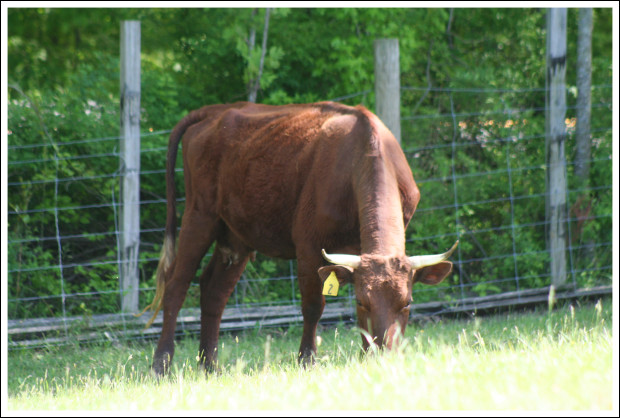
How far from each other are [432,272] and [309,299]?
3.26 feet

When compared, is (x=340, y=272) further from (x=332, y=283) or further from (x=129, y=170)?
(x=129, y=170)

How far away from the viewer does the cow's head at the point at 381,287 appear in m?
3.84

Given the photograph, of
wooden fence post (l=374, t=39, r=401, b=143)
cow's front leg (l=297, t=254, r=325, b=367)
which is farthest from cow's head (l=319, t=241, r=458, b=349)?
wooden fence post (l=374, t=39, r=401, b=143)

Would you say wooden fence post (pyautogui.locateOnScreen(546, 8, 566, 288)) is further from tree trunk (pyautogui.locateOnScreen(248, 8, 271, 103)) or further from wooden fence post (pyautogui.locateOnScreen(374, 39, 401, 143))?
tree trunk (pyautogui.locateOnScreen(248, 8, 271, 103))

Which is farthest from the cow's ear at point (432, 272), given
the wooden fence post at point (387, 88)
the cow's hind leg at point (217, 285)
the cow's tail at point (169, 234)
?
the wooden fence post at point (387, 88)

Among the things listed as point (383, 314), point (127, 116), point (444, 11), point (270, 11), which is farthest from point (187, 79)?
point (383, 314)

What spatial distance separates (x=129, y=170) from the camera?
6727 mm

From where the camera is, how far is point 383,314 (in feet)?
12.6

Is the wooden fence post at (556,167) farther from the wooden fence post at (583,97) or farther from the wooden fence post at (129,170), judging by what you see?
the wooden fence post at (129,170)

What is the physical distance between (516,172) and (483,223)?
0.67 metres

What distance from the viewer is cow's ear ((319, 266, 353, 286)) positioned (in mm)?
4078

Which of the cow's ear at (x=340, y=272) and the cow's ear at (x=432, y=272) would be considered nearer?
the cow's ear at (x=340, y=272)

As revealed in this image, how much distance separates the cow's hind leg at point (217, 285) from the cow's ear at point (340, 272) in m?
1.83

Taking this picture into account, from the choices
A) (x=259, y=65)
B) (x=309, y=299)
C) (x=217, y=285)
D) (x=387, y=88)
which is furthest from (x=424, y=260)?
(x=259, y=65)
